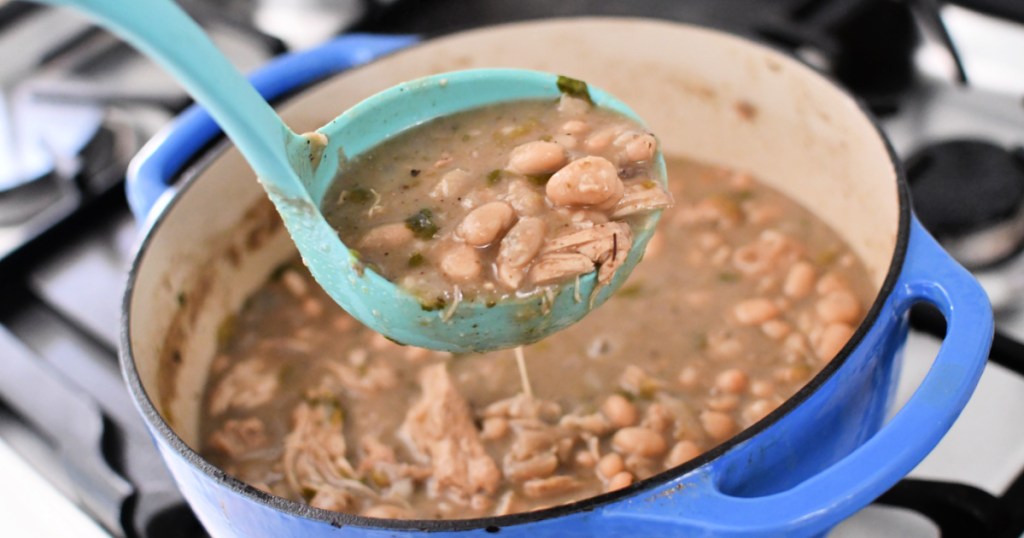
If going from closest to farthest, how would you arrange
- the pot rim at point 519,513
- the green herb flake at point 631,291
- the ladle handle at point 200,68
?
the ladle handle at point 200,68 < the pot rim at point 519,513 < the green herb flake at point 631,291

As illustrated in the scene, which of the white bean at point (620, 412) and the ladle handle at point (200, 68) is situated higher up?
the ladle handle at point (200, 68)

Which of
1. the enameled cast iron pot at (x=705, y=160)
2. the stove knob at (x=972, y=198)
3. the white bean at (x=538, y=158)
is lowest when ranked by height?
the stove knob at (x=972, y=198)

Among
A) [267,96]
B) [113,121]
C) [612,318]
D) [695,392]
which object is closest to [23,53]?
[113,121]

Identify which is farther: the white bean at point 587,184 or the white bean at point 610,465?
the white bean at point 610,465

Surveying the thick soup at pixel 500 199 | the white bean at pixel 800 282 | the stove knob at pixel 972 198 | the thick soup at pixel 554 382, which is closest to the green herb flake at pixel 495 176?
the thick soup at pixel 500 199

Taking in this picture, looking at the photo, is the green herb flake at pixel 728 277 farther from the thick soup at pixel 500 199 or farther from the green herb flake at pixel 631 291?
the thick soup at pixel 500 199

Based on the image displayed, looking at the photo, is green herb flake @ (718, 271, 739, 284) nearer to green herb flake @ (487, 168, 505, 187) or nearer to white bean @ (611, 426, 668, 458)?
white bean @ (611, 426, 668, 458)

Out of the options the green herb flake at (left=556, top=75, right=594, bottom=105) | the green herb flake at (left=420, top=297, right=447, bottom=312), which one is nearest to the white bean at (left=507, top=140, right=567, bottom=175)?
the green herb flake at (left=556, top=75, right=594, bottom=105)

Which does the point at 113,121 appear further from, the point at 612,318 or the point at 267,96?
the point at 612,318
